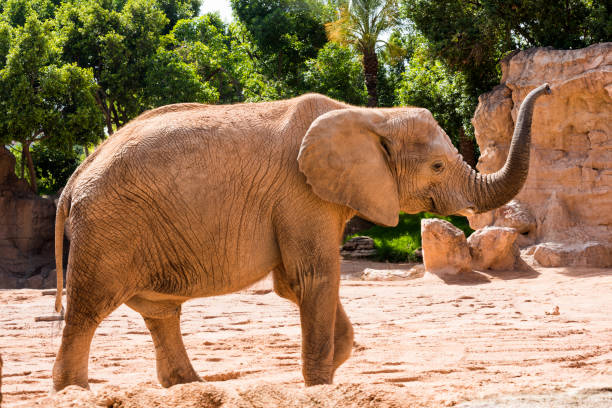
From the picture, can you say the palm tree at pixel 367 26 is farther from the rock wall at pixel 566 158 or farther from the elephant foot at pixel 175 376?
the elephant foot at pixel 175 376

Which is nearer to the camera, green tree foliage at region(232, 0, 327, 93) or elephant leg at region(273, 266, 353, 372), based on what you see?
elephant leg at region(273, 266, 353, 372)

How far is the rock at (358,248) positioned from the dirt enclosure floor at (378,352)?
10024mm

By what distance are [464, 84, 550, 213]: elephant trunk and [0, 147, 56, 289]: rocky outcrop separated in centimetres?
1769

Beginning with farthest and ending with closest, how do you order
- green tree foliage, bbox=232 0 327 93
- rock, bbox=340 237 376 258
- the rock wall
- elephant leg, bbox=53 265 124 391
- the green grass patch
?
green tree foliage, bbox=232 0 327 93
rock, bbox=340 237 376 258
the green grass patch
the rock wall
elephant leg, bbox=53 265 124 391

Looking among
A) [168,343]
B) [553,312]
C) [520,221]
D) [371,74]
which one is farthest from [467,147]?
[168,343]

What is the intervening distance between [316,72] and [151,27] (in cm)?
647

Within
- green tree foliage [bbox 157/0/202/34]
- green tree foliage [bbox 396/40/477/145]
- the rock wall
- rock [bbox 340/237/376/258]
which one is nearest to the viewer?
the rock wall

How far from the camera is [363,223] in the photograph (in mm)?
27188

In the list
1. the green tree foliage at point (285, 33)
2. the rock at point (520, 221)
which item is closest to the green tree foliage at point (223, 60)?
the green tree foliage at point (285, 33)

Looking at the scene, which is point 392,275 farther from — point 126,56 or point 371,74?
point 126,56

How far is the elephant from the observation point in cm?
492

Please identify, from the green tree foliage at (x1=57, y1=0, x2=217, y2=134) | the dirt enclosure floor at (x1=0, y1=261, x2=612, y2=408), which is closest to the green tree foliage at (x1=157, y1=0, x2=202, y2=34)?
the green tree foliage at (x1=57, y1=0, x2=217, y2=134)

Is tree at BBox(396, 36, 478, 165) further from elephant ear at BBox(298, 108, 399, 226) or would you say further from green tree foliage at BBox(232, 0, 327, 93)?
elephant ear at BBox(298, 108, 399, 226)

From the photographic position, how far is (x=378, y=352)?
6.82 metres
